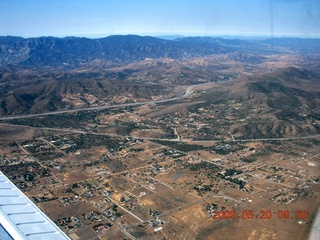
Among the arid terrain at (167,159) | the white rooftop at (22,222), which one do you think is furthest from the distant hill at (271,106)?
the white rooftop at (22,222)

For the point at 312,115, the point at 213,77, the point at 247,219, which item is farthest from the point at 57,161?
the point at 213,77

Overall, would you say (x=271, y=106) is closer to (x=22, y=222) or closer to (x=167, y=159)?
(x=167, y=159)

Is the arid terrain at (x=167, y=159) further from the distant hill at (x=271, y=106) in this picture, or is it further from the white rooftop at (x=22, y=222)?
the white rooftop at (x=22, y=222)

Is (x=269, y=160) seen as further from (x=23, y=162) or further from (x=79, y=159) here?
(x=23, y=162)

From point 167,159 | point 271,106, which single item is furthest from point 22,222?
point 271,106

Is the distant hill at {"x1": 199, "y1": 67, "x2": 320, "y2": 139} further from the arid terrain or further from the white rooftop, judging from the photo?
the white rooftop
